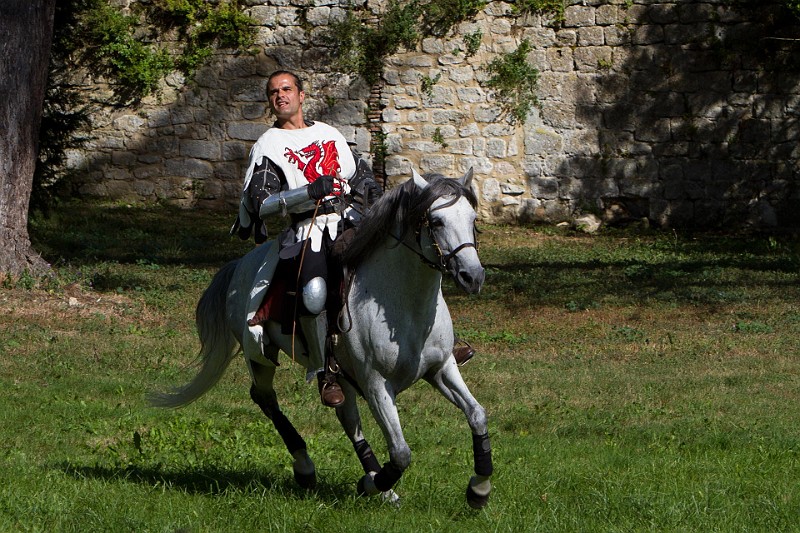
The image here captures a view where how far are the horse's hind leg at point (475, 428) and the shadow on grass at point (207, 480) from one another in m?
0.83

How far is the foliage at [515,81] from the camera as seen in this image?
17953 millimetres

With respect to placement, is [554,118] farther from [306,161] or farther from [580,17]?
[306,161]

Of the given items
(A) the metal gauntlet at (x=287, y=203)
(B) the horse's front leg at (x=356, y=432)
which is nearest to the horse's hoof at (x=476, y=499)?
(B) the horse's front leg at (x=356, y=432)

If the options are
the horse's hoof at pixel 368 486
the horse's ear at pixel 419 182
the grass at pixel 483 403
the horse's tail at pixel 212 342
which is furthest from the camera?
the horse's tail at pixel 212 342

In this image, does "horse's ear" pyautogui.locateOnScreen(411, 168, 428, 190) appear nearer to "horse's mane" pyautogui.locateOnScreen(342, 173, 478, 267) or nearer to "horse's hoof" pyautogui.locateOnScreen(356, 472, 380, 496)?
"horse's mane" pyautogui.locateOnScreen(342, 173, 478, 267)

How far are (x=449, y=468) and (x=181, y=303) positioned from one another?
6.66 m

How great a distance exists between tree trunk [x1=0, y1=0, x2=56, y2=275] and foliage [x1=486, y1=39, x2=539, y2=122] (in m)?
7.55

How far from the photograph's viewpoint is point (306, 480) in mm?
6266

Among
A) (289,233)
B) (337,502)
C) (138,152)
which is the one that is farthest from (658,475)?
(138,152)

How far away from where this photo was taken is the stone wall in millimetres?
17953

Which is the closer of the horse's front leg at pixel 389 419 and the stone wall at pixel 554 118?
the horse's front leg at pixel 389 419

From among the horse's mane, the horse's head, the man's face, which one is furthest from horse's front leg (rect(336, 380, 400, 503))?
the man's face

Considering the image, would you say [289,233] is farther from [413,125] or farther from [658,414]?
[413,125]

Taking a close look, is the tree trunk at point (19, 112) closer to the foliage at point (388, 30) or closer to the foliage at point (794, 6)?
the foliage at point (388, 30)
